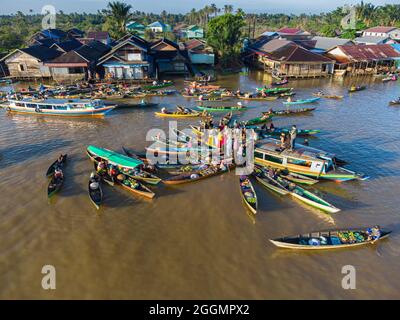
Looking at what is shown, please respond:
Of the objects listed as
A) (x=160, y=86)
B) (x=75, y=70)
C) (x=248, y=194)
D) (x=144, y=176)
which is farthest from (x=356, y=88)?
(x=75, y=70)

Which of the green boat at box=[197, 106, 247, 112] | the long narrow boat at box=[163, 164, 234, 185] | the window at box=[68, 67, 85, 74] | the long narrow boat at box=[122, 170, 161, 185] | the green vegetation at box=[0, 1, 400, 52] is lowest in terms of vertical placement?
the long narrow boat at box=[163, 164, 234, 185]

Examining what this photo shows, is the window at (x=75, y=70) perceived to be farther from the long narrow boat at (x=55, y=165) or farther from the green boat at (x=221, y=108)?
the long narrow boat at (x=55, y=165)

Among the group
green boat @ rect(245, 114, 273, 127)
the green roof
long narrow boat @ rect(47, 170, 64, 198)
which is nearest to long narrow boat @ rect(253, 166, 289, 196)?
the green roof

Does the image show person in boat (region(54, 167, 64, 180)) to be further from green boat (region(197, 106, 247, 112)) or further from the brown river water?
green boat (region(197, 106, 247, 112))

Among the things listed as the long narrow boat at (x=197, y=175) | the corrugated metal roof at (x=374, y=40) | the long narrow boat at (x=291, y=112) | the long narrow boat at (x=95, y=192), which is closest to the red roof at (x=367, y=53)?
the corrugated metal roof at (x=374, y=40)

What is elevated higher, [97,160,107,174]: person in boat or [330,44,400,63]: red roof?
[330,44,400,63]: red roof

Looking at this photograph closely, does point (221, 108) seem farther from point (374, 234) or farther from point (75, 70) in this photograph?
point (75, 70)
